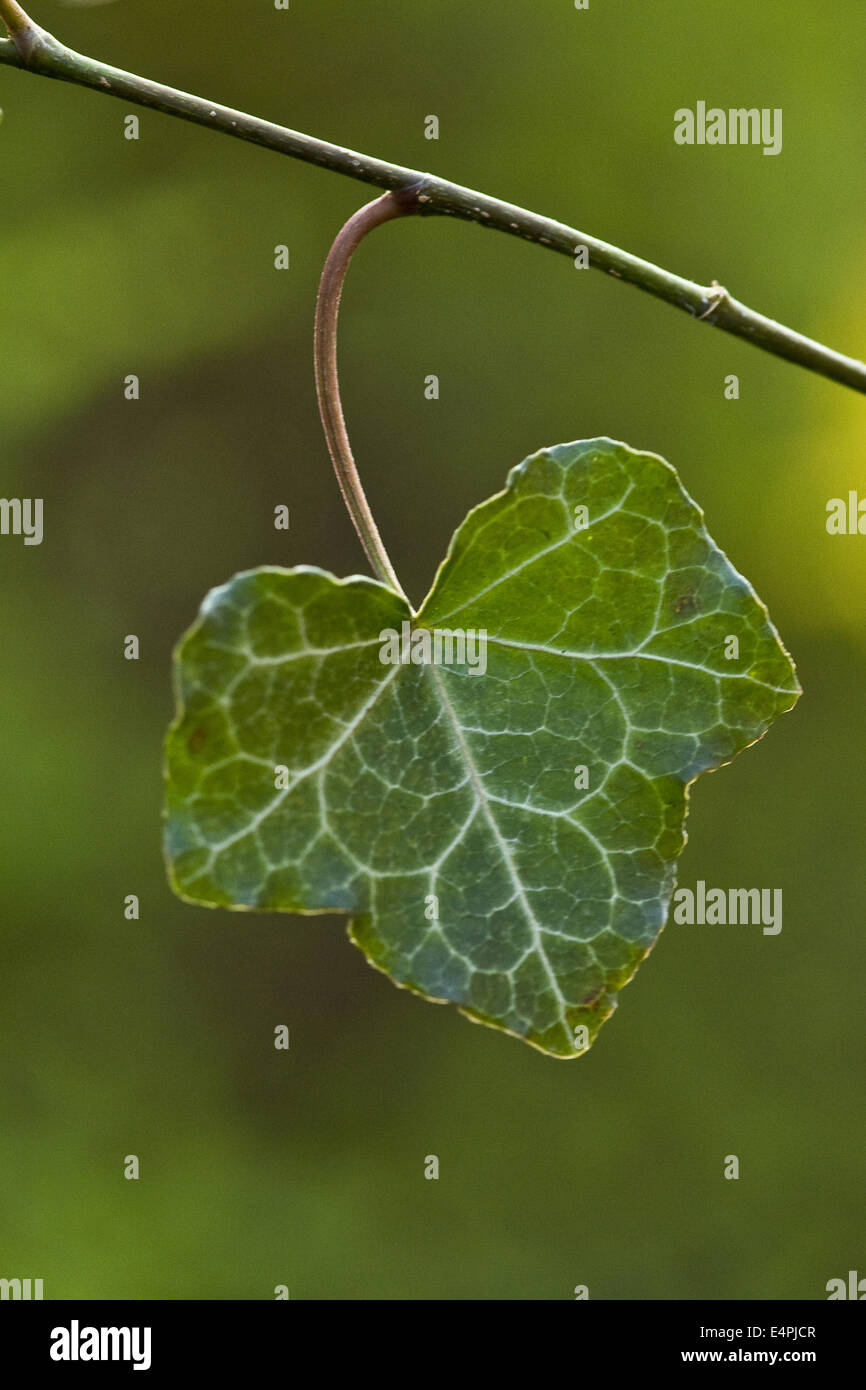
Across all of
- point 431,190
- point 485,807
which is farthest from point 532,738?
point 431,190

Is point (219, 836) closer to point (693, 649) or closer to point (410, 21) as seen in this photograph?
point (693, 649)

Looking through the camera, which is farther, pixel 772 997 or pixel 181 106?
pixel 772 997

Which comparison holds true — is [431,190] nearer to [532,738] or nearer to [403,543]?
[532,738]

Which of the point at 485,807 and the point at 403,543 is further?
the point at 403,543

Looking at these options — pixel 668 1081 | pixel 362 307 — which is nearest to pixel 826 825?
pixel 668 1081

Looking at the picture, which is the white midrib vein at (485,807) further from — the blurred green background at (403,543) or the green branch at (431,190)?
the blurred green background at (403,543)

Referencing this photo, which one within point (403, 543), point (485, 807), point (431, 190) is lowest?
point (485, 807)
